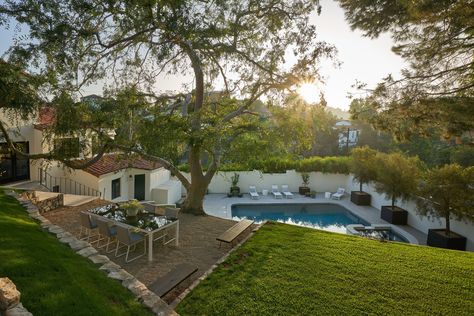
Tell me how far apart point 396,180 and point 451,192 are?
3.80 meters

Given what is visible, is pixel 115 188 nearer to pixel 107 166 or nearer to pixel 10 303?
pixel 107 166

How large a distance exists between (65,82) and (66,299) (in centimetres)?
733

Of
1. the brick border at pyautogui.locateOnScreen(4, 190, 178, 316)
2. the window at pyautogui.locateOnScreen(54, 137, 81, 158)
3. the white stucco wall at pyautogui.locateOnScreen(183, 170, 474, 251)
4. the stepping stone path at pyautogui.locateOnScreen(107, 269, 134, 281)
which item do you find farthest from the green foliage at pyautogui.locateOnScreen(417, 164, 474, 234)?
the window at pyautogui.locateOnScreen(54, 137, 81, 158)

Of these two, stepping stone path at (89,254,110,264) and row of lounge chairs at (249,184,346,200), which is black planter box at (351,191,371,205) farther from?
stepping stone path at (89,254,110,264)

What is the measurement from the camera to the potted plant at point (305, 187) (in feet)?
78.7

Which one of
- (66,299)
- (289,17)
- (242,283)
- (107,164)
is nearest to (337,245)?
(242,283)

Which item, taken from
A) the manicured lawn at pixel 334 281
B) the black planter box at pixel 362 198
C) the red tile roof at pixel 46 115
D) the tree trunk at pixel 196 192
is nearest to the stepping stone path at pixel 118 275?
the manicured lawn at pixel 334 281

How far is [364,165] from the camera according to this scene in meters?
19.3

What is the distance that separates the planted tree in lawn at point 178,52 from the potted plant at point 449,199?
734cm

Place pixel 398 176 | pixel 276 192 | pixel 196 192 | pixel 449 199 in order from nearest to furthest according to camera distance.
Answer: pixel 449 199 → pixel 196 192 → pixel 398 176 → pixel 276 192

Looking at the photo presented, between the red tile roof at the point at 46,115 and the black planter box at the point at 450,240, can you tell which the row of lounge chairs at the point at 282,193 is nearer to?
the black planter box at the point at 450,240

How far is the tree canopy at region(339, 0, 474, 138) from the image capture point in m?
7.04

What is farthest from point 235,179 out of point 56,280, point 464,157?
point 56,280

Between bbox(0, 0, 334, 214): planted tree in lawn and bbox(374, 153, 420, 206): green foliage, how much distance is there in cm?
846
